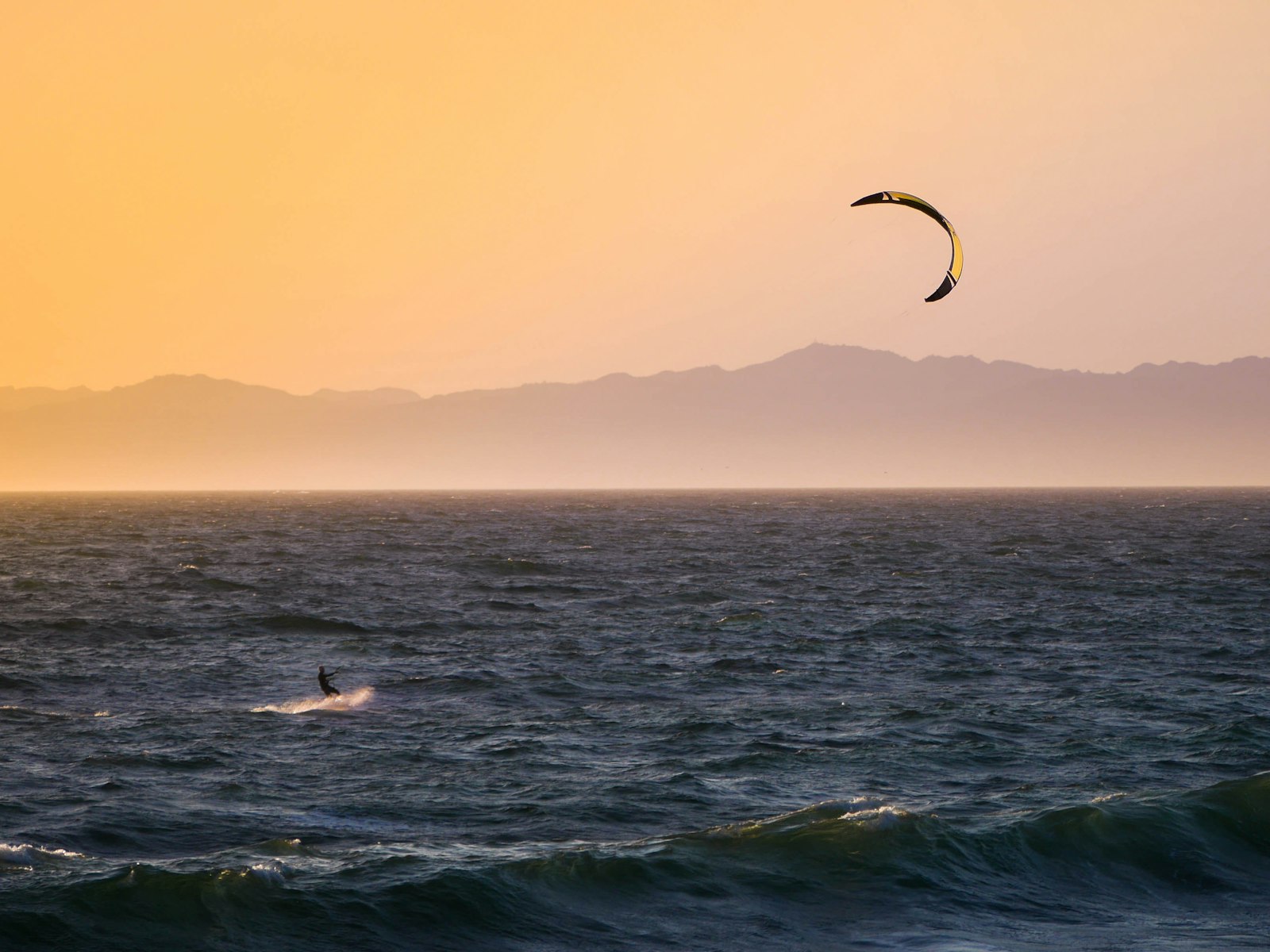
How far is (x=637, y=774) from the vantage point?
1080 inches

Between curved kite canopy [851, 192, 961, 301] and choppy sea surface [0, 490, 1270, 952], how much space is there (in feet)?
38.2

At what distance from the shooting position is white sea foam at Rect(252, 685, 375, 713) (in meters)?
34.4

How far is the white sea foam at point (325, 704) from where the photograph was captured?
113 feet

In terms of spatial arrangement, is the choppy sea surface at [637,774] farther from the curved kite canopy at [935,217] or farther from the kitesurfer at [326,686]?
the curved kite canopy at [935,217]

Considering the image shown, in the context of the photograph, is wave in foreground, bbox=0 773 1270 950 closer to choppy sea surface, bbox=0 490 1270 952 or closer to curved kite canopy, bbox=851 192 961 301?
choppy sea surface, bbox=0 490 1270 952

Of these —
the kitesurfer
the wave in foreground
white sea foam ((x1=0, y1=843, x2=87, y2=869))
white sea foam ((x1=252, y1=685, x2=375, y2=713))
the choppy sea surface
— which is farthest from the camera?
the kitesurfer

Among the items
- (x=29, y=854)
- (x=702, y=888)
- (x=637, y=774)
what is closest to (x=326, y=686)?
(x=637, y=774)

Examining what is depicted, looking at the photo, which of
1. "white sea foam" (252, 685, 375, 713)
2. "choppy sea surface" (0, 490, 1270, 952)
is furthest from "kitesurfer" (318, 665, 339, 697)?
"choppy sea surface" (0, 490, 1270, 952)

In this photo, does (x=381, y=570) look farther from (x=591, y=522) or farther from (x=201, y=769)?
(x=591, y=522)

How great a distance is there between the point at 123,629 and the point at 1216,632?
141 ft

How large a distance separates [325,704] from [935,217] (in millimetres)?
22954

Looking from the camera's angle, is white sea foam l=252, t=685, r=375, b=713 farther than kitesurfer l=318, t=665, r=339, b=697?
No

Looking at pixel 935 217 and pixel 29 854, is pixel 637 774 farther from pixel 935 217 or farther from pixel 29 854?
pixel 935 217

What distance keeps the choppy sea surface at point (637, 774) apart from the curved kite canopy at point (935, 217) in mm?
11651
